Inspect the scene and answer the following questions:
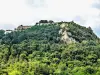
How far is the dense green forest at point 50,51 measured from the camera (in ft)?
422

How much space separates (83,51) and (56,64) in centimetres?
1393

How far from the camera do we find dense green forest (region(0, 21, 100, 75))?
422 ft

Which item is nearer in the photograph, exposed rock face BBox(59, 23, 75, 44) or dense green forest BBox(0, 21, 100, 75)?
dense green forest BBox(0, 21, 100, 75)

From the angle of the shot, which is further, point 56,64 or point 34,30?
point 34,30

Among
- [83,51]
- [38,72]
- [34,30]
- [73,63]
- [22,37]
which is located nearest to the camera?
[38,72]

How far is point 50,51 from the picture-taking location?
487 ft

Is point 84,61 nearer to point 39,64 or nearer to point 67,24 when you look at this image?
point 39,64

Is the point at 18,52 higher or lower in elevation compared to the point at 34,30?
lower

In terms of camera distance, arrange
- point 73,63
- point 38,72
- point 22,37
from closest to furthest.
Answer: point 38,72 → point 73,63 → point 22,37

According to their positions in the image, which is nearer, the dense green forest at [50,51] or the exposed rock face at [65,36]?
the dense green forest at [50,51]

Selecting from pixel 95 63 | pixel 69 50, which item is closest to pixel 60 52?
pixel 69 50

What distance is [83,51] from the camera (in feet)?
474

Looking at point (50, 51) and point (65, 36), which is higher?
point (65, 36)

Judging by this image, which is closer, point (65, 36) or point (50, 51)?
point (50, 51)
